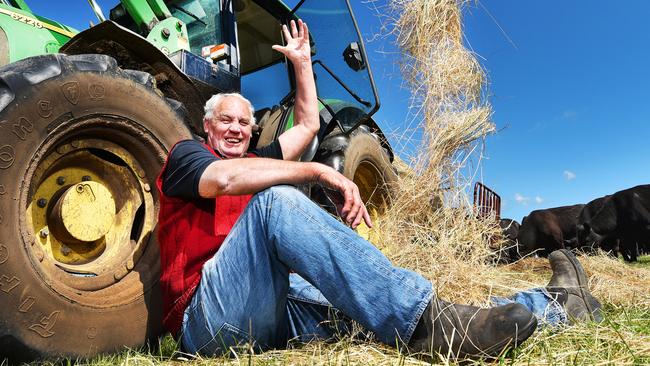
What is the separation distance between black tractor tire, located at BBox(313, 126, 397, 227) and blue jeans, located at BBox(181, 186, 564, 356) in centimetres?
173

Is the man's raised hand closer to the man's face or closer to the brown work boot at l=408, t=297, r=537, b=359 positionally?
the man's face

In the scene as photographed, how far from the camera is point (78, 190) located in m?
2.04

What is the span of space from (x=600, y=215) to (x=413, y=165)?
8069mm

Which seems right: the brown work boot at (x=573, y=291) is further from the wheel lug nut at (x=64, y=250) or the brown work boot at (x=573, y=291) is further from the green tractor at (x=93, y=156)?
the wheel lug nut at (x=64, y=250)

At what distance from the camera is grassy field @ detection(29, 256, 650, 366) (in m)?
1.36

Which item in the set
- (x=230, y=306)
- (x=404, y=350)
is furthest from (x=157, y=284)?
(x=404, y=350)

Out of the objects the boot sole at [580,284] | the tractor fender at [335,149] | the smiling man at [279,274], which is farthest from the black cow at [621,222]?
the smiling man at [279,274]

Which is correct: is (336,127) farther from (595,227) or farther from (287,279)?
(595,227)

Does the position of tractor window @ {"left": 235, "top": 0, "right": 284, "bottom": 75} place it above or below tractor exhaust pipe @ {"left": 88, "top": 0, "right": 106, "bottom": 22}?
above

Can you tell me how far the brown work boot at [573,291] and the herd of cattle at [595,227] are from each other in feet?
23.9

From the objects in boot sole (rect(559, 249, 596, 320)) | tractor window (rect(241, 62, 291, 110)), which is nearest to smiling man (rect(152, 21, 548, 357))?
boot sole (rect(559, 249, 596, 320))

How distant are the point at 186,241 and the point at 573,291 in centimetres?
152

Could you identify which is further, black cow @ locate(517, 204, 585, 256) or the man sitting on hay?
black cow @ locate(517, 204, 585, 256)

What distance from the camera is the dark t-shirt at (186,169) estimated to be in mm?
1700
